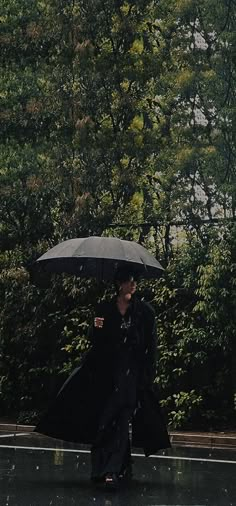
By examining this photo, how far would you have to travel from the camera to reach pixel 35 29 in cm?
2420

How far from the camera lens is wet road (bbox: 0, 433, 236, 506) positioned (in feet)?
29.3

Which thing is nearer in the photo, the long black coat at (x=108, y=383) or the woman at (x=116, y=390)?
the woman at (x=116, y=390)

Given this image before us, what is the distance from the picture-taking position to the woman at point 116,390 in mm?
9719

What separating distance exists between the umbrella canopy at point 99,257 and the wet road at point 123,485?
1.79 metres

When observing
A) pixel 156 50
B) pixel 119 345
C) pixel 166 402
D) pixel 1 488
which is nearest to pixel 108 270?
pixel 119 345

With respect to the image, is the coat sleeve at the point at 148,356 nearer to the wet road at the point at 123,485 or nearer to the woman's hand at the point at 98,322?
the woman's hand at the point at 98,322

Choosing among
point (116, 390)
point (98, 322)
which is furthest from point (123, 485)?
point (98, 322)

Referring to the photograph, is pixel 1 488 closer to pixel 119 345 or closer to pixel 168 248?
pixel 119 345

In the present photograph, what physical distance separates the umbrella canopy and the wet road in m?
1.79

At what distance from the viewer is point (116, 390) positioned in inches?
384

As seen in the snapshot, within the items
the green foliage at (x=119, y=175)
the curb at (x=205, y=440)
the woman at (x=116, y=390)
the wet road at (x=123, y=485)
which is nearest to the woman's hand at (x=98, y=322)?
the woman at (x=116, y=390)

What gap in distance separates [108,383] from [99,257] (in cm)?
107

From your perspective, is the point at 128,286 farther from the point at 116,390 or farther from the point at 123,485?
the point at 123,485

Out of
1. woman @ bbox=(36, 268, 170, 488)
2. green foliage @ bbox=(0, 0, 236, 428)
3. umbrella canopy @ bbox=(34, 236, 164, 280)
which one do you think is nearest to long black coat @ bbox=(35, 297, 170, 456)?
woman @ bbox=(36, 268, 170, 488)
